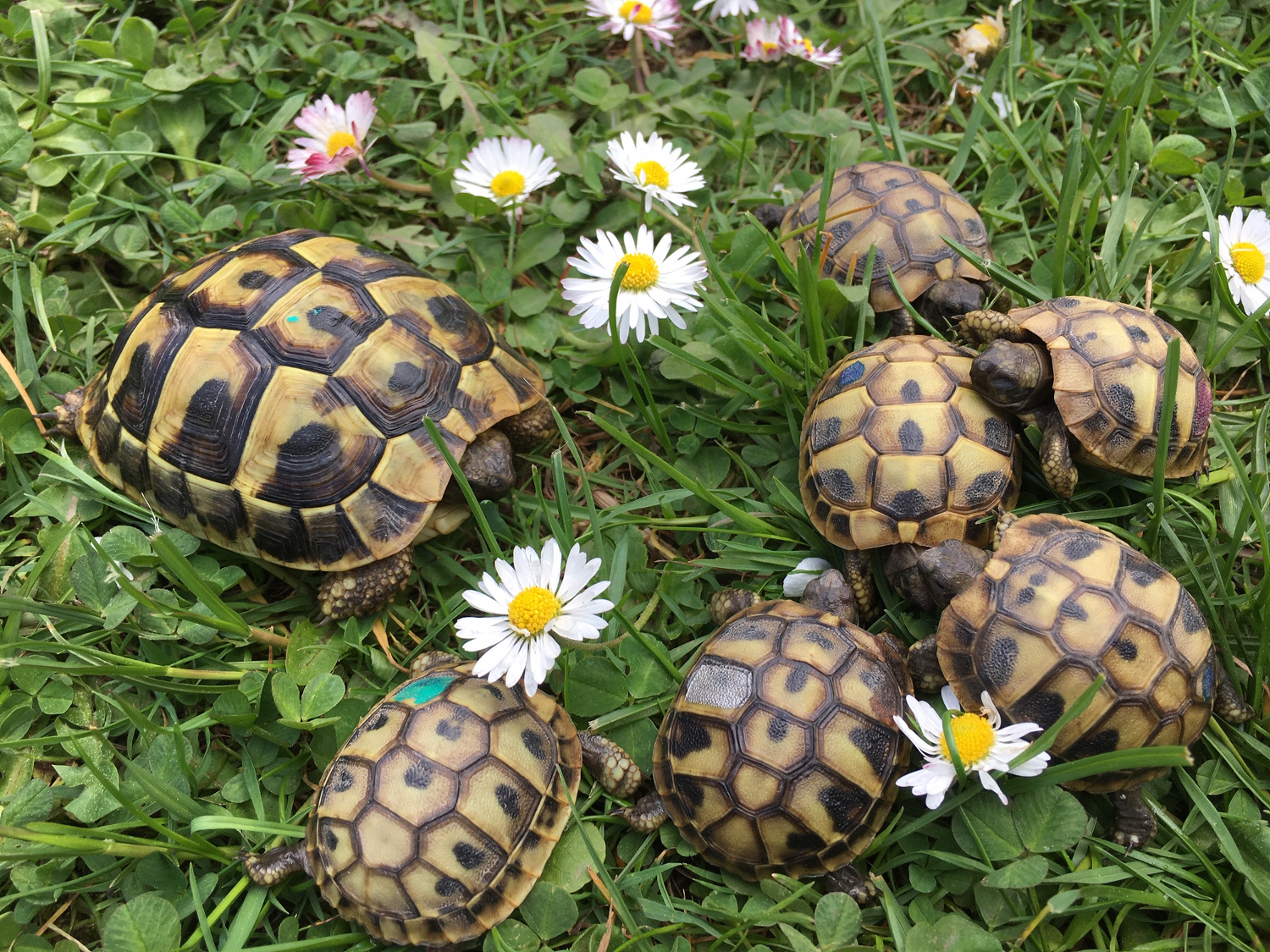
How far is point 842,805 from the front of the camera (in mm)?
2535

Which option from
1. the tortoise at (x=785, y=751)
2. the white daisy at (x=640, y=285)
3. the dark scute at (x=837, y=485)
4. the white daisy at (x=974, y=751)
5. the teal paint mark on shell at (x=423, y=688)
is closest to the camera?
the white daisy at (x=974, y=751)

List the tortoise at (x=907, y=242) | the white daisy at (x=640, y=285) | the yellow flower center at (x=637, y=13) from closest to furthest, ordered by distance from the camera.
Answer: the white daisy at (x=640, y=285) < the tortoise at (x=907, y=242) < the yellow flower center at (x=637, y=13)

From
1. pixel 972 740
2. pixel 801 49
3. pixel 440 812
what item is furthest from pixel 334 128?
pixel 972 740

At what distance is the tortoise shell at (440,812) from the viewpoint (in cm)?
254

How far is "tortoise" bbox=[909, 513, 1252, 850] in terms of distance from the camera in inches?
99.2

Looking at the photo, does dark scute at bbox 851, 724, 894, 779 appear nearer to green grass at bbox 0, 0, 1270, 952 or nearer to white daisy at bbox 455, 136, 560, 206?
green grass at bbox 0, 0, 1270, 952

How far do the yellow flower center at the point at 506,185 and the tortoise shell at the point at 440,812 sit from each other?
2034 mm

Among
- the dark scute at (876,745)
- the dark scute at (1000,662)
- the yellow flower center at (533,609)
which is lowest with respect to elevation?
the dark scute at (876,745)

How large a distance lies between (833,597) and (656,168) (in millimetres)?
1860

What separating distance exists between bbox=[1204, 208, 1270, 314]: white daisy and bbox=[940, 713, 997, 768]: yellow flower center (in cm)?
198

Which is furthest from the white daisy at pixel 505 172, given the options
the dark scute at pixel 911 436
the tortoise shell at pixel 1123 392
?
the tortoise shell at pixel 1123 392

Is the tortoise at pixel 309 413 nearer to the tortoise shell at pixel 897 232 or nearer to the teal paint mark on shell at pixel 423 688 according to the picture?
the teal paint mark on shell at pixel 423 688

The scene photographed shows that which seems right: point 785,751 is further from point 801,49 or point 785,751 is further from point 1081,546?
point 801,49

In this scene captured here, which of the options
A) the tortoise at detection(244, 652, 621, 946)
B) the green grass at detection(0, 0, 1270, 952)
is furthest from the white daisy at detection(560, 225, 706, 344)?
the tortoise at detection(244, 652, 621, 946)
